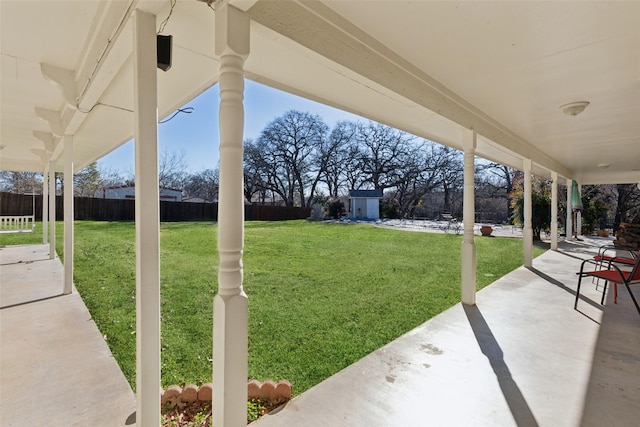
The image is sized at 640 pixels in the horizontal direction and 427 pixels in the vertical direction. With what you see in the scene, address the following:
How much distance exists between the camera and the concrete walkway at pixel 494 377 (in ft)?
6.28

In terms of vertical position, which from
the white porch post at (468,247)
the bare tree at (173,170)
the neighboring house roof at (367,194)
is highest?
the bare tree at (173,170)

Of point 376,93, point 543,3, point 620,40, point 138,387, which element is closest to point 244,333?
point 138,387

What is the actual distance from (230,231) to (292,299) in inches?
120

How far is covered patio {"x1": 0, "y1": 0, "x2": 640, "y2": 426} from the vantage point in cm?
151

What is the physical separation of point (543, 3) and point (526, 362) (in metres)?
2.56

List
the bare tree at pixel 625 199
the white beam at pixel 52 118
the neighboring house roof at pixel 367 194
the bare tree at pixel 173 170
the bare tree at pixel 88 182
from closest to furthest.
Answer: the white beam at pixel 52 118
the bare tree at pixel 625 199
the bare tree at pixel 88 182
the bare tree at pixel 173 170
the neighboring house roof at pixel 367 194

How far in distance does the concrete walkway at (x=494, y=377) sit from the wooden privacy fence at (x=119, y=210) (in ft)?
51.7

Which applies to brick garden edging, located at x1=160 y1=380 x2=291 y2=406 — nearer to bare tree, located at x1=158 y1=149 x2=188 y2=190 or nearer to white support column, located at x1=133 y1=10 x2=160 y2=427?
white support column, located at x1=133 y1=10 x2=160 y2=427

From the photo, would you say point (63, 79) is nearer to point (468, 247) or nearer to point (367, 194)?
point (468, 247)

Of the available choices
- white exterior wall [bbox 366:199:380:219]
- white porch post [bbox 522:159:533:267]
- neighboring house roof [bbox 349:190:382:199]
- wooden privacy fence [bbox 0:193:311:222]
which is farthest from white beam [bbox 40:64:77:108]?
white exterior wall [bbox 366:199:380:219]

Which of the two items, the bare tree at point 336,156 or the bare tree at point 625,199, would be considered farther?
the bare tree at point 336,156

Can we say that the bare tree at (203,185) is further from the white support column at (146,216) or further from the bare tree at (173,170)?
the white support column at (146,216)

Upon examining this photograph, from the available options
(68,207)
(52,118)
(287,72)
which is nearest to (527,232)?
(287,72)

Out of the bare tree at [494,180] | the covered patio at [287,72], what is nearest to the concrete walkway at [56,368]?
the covered patio at [287,72]
